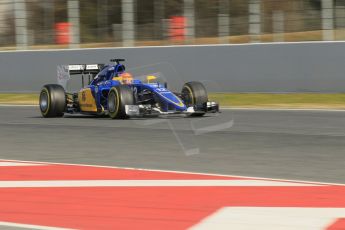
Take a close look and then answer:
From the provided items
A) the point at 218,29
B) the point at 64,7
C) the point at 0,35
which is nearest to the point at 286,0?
the point at 218,29

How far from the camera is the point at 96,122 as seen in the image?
47.7 feet

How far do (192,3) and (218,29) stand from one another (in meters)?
1.51

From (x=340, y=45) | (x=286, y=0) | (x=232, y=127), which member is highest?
(x=286, y=0)

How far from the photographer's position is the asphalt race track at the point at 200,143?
27.5 feet

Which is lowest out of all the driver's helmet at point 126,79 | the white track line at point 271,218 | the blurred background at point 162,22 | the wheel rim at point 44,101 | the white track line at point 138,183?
the white track line at point 138,183

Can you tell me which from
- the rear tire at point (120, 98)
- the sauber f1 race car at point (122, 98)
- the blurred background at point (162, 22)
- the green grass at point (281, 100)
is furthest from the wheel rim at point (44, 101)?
the blurred background at point (162, 22)

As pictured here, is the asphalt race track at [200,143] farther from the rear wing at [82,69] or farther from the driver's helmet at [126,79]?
the rear wing at [82,69]

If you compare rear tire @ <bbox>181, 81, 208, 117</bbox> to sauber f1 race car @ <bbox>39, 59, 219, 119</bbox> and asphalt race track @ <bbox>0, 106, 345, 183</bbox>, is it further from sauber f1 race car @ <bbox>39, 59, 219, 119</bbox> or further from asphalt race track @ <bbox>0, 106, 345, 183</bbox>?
asphalt race track @ <bbox>0, 106, 345, 183</bbox>

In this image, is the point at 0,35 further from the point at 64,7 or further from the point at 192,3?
the point at 192,3

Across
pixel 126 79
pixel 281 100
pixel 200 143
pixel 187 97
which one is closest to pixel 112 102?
pixel 126 79

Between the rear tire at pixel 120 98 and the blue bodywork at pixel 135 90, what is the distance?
260 millimetres

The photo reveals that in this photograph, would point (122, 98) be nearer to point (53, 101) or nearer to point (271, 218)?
point (53, 101)

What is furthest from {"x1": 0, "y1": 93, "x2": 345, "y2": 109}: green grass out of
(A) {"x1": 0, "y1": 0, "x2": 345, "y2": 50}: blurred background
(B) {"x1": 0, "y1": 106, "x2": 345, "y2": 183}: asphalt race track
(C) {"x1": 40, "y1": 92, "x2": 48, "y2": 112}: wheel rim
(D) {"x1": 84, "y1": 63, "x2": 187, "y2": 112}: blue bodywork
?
(C) {"x1": 40, "y1": 92, "x2": 48, "y2": 112}: wheel rim

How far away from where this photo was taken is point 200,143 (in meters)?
10.6
